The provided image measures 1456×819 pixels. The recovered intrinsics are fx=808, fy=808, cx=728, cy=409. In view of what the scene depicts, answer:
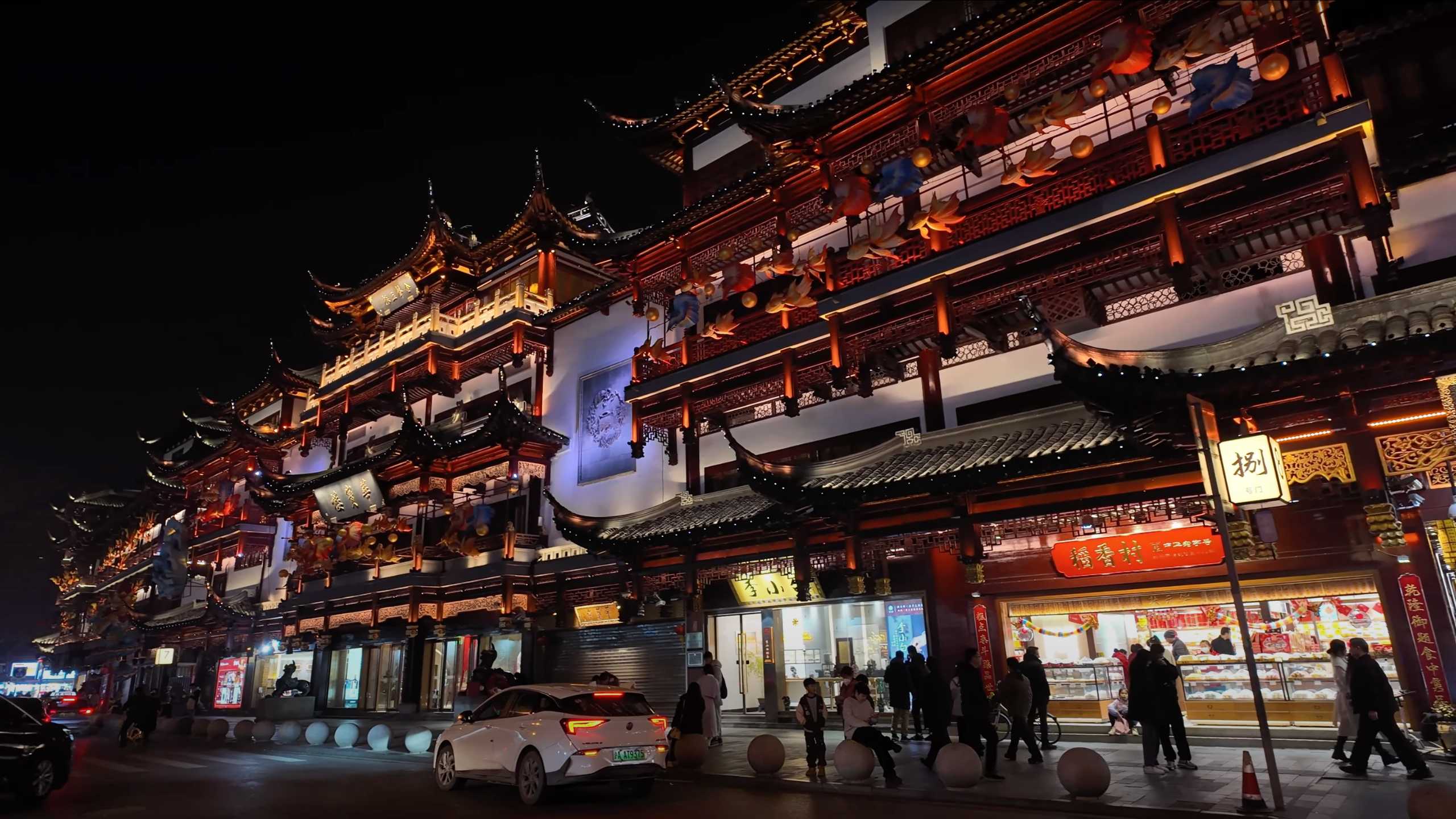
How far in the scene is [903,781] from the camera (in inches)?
429

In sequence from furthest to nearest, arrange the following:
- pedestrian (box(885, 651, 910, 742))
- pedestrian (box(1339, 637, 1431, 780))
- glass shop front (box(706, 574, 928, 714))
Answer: glass shop front (box(706, 574, 928, 714)) → pedestrian (box(885, 651, 910, 742)) → pedestrian (box(1339, 637, 1431, 780))

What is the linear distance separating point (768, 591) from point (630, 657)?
16.3 ft

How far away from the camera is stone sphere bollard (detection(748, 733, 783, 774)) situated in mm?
11727

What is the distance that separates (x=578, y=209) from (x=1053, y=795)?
2602 centimetres

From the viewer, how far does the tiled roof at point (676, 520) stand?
1708cm

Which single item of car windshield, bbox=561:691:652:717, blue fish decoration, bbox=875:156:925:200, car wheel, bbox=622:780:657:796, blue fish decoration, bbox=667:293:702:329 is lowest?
car wheel, bbox=622:780:657:796

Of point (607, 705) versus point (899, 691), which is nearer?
point (607, 705)

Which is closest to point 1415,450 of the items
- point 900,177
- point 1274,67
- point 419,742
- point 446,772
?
point 1274,67

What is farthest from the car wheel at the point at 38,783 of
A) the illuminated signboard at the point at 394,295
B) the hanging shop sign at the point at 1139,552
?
the illuminated signboard at the point at 394,295

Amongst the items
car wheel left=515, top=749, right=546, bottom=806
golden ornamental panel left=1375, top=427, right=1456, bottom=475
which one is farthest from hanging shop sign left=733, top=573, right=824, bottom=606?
golden ornamental panel left=1375, top=427, right=1456, bottom=475

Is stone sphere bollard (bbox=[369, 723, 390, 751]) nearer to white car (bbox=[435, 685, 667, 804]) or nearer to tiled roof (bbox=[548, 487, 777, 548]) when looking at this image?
tiled roof (bbox=[548, 487, 777, 548])

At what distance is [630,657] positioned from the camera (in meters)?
21.3

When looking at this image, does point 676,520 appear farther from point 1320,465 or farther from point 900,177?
point 1320,465

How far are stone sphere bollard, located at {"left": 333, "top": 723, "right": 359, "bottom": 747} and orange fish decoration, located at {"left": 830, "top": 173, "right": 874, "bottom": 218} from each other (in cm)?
1692
